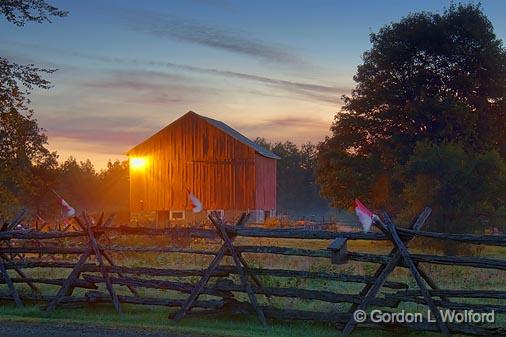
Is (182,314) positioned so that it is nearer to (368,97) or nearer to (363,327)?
(363,327)

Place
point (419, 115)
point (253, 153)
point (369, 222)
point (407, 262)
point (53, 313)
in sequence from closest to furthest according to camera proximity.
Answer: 1. point (407, 262)
2. point (369, 222)
3. point (53, 313)
4. point (419, 115)
5. point (253, 153)

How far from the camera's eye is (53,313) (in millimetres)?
14398

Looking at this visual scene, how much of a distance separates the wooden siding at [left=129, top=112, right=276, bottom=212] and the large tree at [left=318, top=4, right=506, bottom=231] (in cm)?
1006

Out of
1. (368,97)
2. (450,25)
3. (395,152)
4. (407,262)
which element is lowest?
(407,262)

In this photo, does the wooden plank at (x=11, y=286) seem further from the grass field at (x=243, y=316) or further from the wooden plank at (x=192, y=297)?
the wooden plank at (x=192, y=297)

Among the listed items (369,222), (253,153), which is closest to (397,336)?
(369,222)

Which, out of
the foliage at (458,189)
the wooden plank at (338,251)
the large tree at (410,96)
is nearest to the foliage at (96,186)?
the large tree at (410,96)

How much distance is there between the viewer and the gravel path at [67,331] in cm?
1202

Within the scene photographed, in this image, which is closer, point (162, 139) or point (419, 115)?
point (419, 115)

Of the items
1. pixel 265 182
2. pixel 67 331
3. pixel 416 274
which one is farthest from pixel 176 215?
pixel 416 274

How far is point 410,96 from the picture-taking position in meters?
43.2

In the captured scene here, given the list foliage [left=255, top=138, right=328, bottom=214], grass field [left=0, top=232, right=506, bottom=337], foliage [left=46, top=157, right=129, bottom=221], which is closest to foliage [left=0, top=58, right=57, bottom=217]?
grass field [left=0, top=232, right=506, bottom=337]

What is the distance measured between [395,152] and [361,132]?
270 centimetres

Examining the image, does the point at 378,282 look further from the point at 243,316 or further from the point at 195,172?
the point at 195,172
